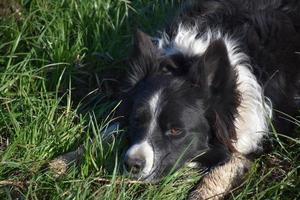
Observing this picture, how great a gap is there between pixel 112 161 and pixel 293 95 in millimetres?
1439

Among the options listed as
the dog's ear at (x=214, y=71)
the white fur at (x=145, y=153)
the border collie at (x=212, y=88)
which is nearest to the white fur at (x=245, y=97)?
the border collie at (x=212, y=88)

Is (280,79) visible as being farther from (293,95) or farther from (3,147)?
(3,147)

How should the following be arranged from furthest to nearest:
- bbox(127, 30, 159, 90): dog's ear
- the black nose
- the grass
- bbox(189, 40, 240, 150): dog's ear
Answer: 1. bbox(127, 30, 159, 90): dog's ear
2. bbox(189, 40, 240, 150): dog's ear
3. the grass
4. the black nose

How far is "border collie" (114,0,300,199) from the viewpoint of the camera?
4.62 meters

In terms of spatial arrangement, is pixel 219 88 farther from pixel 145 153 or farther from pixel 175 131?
pixel 145 153

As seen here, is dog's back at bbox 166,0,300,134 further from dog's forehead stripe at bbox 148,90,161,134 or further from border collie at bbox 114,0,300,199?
dog's forehead stripe at bbox 148,90,161,134

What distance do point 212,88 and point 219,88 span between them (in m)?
0.05

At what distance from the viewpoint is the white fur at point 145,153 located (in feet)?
14.7

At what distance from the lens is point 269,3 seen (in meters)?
5.47

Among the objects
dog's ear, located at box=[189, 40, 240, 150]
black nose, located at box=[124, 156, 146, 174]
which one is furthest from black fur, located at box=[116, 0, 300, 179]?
black nose, located at box=[124, 156, 146, 174]

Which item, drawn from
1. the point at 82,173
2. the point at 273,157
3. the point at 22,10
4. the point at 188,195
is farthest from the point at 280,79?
the point at 22,10

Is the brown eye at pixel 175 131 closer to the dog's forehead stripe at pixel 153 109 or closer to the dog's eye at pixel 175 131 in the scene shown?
the dog's eye at pixel 175 131

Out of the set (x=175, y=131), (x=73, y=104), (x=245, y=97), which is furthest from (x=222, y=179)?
(x=73, y=104)

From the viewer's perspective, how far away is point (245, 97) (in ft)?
16.2
